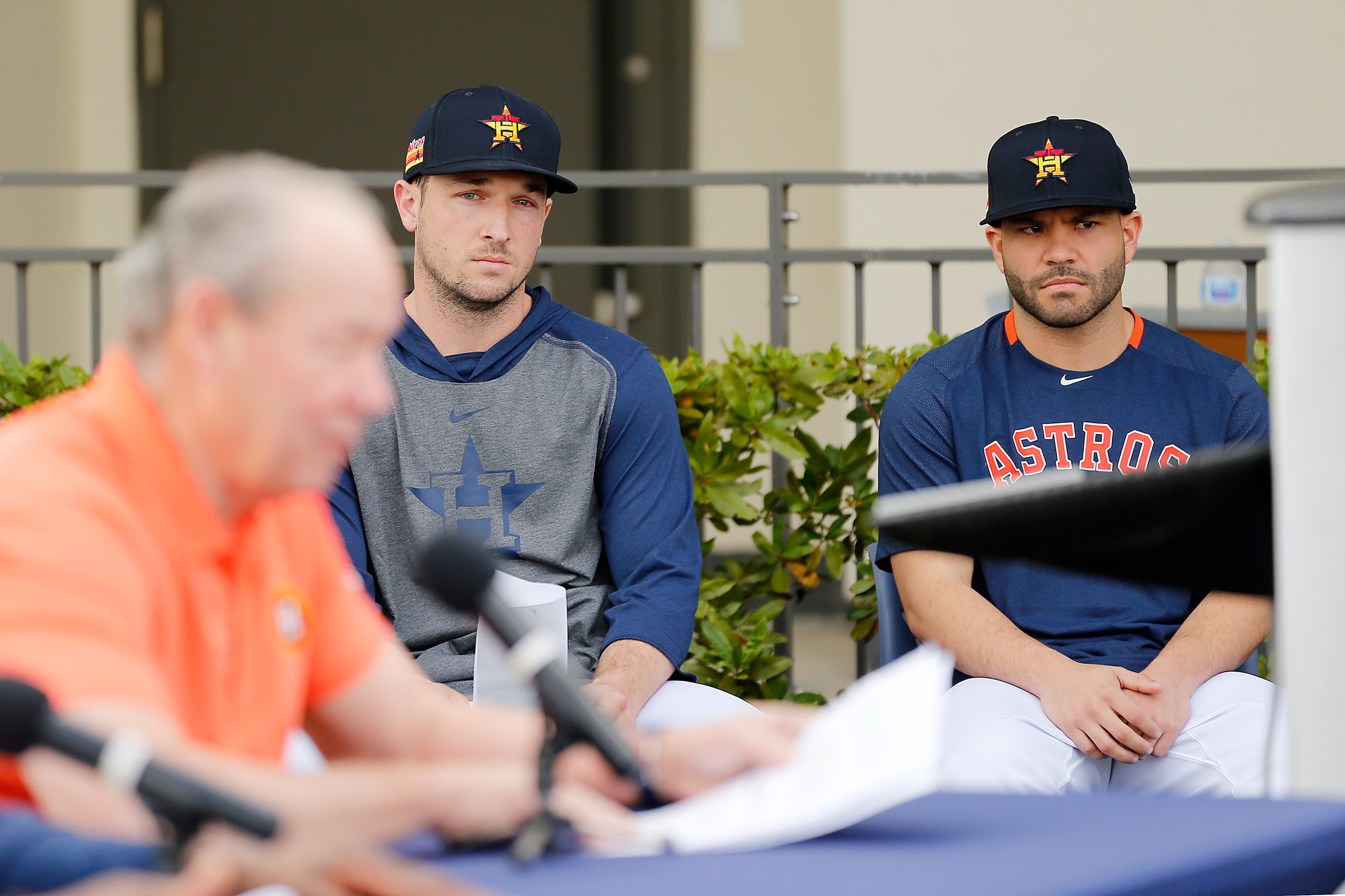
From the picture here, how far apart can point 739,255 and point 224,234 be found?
2846mm

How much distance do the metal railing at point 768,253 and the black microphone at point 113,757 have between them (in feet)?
9.68

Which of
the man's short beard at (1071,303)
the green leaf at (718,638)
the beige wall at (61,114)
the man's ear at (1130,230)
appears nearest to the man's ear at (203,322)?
the man's short beard at (1071,303)

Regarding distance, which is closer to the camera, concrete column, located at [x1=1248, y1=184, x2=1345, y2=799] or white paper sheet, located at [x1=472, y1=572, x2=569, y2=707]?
concrete column, located at [x1=1248, y1=184, x2=1345, y2=799]

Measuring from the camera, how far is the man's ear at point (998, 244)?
282 centimetres

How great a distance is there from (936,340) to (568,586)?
1.39 m

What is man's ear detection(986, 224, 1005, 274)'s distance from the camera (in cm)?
282

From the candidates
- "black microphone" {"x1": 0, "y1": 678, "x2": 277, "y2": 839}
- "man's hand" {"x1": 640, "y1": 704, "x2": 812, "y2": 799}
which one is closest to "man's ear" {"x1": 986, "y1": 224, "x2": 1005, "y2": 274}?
"man's hand" {"x1": 640, "y1": 704, "x2": 812, "y2": 799}

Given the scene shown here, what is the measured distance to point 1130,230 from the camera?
9.34ft

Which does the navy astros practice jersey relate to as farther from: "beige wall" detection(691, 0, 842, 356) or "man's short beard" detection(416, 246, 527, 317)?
"beige wall" detection(691, 0, 842, 356)

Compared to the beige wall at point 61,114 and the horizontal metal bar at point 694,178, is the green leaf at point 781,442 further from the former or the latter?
the beige wall at point 61,114

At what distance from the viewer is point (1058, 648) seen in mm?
2543

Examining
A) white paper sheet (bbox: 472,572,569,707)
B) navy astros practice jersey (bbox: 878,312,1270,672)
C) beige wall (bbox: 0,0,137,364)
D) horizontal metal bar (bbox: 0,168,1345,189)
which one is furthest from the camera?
beige wall (bbox: 0,0,137,364)

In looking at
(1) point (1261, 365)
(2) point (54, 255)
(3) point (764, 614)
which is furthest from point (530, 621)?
(2) point (54, 255)

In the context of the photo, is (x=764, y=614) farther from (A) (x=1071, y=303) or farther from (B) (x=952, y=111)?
(B) (x=952, y=111)
